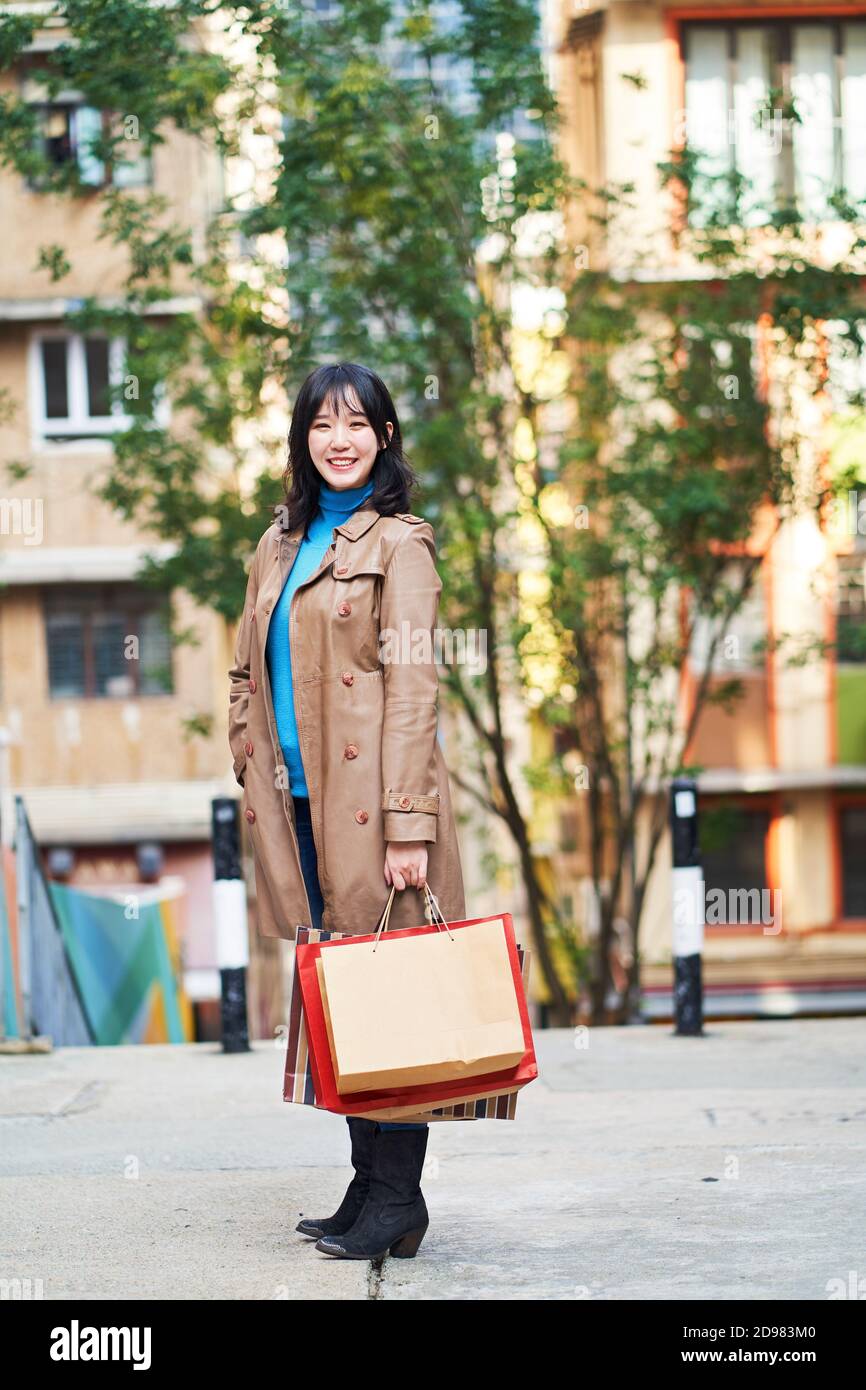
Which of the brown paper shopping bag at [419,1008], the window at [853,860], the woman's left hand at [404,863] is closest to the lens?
the brown paper shopping bag at [419,1008]

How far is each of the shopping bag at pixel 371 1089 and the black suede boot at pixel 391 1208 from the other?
0.92ft

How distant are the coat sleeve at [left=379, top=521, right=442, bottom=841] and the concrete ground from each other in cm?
103

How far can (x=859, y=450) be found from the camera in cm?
1811

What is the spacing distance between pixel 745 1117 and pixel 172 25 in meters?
7.24

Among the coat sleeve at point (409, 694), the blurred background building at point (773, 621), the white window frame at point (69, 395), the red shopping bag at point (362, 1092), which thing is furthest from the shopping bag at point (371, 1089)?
the white window frame at point (69, 395)

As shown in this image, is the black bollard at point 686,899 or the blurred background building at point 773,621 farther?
the blurred background building at point 773,621

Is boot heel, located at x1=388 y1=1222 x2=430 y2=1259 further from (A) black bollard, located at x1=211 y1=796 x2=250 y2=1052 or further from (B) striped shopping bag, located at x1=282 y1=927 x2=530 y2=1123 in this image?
(A) black bollard, located at x1=211 y1=796 x2=250 y2=1052

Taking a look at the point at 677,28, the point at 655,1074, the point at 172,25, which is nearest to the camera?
the point at 655,1074

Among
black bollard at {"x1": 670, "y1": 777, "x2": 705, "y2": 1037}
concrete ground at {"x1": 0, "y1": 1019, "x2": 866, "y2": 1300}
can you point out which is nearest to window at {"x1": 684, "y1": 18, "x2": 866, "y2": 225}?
black bollard at {"x1": 670, "y1": 777, "x2": 705, "y2": 1037}

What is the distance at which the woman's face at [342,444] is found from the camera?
14.4 ft

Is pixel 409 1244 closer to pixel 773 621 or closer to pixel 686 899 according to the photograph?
pixel 686 899

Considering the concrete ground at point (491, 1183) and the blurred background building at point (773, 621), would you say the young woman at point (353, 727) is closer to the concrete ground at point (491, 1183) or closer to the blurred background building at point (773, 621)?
the concrete ground at point (491, 1183)
